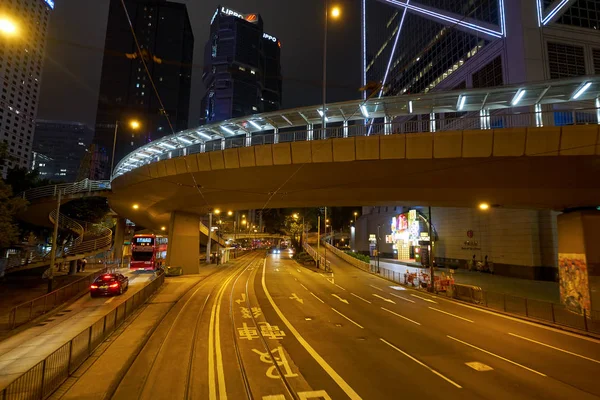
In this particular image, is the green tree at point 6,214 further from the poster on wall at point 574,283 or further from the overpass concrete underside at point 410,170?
the poster on wall at point 574,283

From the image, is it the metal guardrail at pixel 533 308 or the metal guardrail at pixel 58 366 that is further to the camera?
the metal guardrail at pixel 533 308

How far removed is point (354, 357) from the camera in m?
10.5

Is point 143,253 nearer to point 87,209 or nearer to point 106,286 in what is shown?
point 106,286

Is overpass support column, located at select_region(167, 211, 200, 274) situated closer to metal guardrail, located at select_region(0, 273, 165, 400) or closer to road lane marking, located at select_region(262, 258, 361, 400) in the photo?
metal guardrail, located at select_region(0, 273, 165, 400)

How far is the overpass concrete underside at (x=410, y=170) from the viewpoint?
15703mm

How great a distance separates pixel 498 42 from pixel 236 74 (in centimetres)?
13369

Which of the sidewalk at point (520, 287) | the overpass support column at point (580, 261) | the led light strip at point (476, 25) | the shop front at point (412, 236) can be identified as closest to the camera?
the overpass support column at point (580, 261)

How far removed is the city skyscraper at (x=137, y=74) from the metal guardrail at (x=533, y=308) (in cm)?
10585

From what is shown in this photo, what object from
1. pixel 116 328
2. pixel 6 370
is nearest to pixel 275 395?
pixel 6 370

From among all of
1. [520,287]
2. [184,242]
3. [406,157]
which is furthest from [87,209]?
[520,287]

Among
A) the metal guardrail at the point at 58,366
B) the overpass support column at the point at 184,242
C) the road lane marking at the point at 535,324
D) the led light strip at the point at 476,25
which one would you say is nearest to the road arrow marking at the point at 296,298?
the road lane marking at the point at 535,324

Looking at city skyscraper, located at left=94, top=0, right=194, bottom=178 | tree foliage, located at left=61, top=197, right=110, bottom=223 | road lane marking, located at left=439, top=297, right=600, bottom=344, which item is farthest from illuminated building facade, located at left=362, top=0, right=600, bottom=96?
city skyscraper, located at left=94, top=0, right=194, bottom=178

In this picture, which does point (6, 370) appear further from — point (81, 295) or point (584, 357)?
point (584, 357)

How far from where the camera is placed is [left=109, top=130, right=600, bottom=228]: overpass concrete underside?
15703 millimetres
